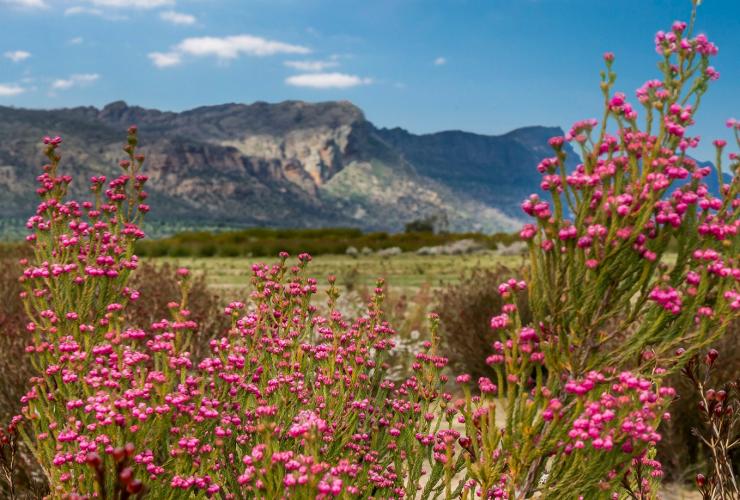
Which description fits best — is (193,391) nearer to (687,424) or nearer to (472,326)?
(687,424)

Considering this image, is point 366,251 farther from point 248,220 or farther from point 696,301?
point 248,220

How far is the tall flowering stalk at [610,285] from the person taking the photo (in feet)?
8.59

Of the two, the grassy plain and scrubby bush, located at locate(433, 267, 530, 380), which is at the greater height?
scrubby bush, located at locate(433, 267, 530, 380)

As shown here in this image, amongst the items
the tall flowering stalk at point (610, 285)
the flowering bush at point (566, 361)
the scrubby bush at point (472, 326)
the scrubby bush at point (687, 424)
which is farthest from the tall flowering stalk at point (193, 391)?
the scrubby bush at point (472, 326)

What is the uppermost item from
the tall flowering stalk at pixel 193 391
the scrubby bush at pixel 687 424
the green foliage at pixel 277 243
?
the tall flowering stalk at pixel 193 391

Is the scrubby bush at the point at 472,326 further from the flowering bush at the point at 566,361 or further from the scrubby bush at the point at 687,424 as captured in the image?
the flowering bush at the point at 566,361

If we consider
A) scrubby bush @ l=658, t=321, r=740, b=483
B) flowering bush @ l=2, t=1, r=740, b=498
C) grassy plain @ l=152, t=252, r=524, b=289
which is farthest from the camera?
grassy plain @ l=152, t=252, r=524, b=289

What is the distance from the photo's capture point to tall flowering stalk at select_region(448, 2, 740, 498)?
2.62 metres

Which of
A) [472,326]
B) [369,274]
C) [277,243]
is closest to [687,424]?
[472,326]

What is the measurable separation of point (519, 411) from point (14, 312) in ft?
29.1

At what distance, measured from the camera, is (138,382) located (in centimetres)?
315

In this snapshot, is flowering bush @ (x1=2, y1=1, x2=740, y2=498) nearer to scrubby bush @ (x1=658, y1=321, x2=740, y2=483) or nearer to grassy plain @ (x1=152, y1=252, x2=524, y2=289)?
scrubby bush @ (x1=658, y1=321, x2=740, y2=483)

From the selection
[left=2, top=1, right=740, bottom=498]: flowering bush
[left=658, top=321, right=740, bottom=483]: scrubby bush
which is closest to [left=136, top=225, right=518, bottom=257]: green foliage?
[left=658, top=321, right=740, bottom=483]: scrubby bush

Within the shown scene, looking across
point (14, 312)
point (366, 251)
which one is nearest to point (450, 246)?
point (366, 251)
